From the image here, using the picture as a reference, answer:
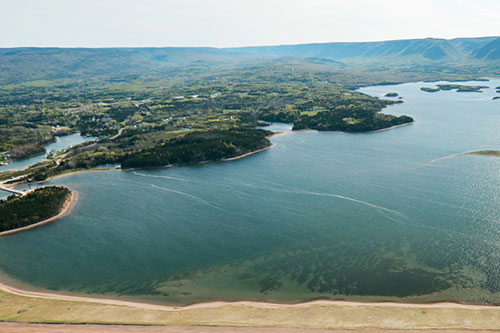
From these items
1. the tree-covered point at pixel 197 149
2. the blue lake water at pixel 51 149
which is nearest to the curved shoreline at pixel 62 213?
the tree-covered point at pixel 197 149

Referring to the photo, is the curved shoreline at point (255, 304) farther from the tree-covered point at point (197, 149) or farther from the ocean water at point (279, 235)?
the tree-covered point at point (197, 149)

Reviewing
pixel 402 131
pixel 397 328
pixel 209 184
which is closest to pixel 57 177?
pixel 209 184

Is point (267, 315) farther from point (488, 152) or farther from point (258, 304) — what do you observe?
point (488, 152)

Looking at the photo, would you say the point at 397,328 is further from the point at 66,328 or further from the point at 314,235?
the point at 66,328

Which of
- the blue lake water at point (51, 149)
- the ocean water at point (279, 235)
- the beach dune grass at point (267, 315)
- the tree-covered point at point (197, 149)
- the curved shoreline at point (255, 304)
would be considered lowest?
the curved shoreline at point (255, 304)

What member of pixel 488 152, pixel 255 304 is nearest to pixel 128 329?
pixel 255 304

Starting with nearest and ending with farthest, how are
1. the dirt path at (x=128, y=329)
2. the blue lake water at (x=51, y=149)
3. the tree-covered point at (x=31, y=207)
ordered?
the dirt path at (x=128, y=329) → the tree-covered point at (x=31, y=207) → the blue lake water at (x=51, y=149)
